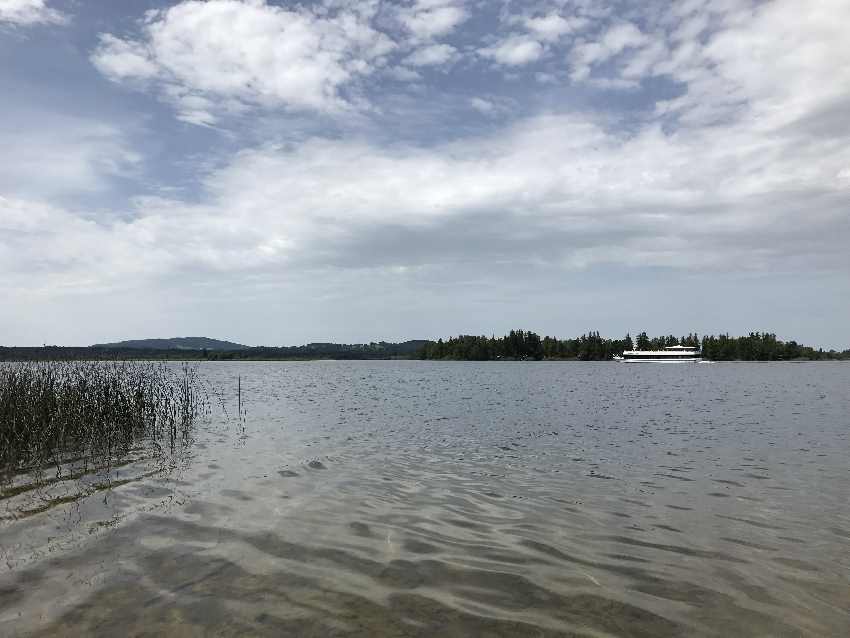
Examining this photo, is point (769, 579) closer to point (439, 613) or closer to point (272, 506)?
point (439, 613)

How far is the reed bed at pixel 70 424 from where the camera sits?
63.5 ft

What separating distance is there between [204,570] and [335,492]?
6.07 m

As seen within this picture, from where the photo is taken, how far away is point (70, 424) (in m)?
23.2

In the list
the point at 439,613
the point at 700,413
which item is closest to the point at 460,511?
the point at 439,613

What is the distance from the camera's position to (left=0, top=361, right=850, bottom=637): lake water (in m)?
7.69

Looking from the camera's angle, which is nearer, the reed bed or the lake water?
the lake water

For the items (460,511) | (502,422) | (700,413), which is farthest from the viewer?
(700,413)

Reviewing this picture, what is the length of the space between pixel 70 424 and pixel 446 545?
20026 mm

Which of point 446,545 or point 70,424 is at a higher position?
point 70,424

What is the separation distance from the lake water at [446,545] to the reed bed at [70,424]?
3470mm

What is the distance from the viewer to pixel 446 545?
35.3ft

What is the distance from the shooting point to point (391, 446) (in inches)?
924

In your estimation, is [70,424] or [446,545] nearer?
[446,545]

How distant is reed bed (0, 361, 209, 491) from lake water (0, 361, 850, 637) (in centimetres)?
347
